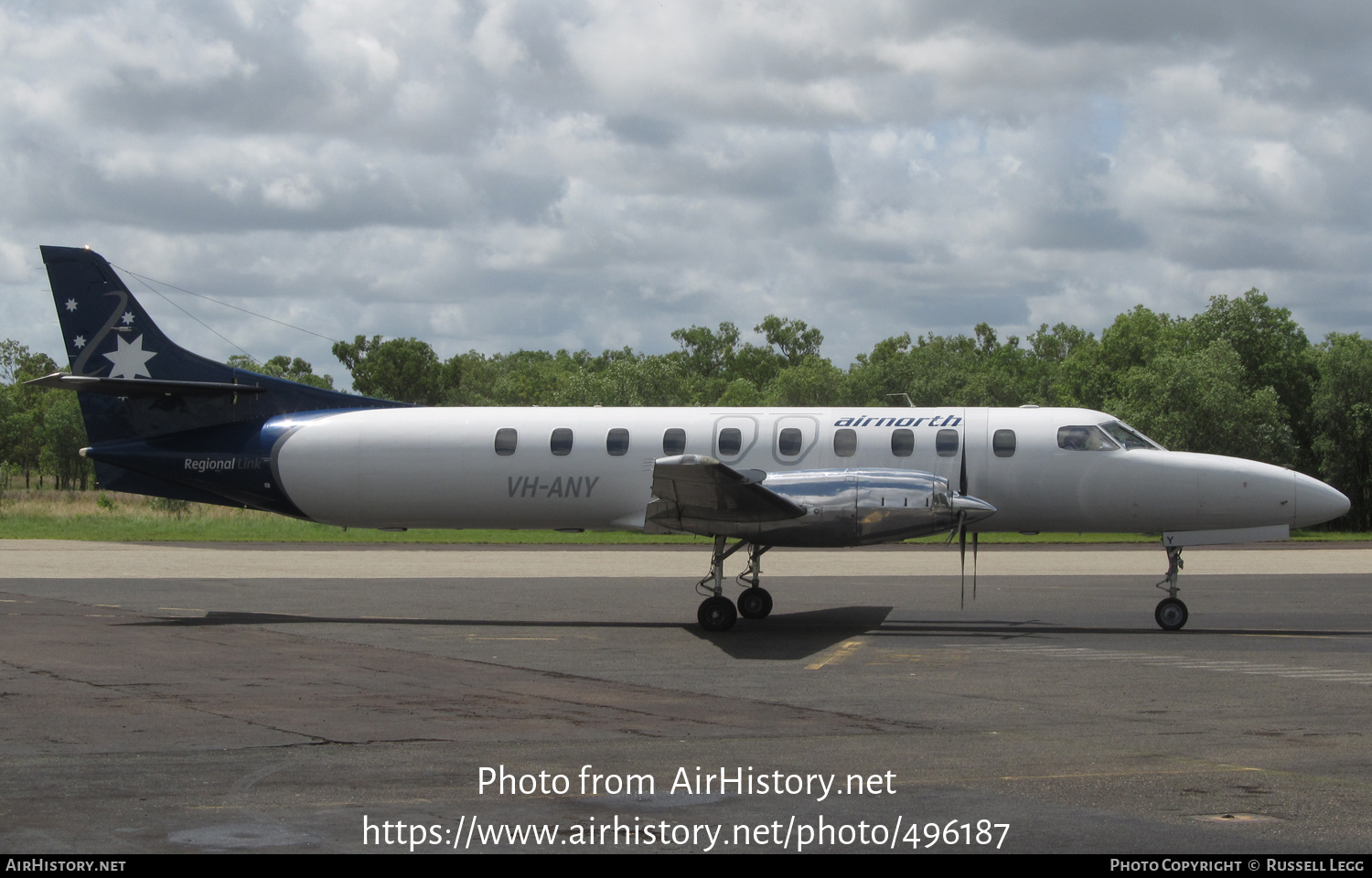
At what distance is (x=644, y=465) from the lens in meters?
19.7

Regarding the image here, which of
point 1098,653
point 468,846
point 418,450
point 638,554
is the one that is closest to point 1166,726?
point 1098,653

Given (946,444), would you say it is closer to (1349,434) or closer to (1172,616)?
(1172,616)

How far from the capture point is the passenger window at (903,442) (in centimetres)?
1933

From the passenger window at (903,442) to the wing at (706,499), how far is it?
2665mm

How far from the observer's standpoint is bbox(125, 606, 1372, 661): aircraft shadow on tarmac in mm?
17516

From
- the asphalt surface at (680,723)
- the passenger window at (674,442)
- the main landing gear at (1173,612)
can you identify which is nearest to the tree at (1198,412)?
the asphalt surface at (680,723)

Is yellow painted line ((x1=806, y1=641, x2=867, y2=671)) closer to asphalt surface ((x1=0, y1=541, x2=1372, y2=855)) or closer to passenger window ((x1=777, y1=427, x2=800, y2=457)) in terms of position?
asphalt surface ((x1=0, y1=541, x2=1372, y2=855))

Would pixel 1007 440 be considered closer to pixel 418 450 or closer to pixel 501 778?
pixel 418 450

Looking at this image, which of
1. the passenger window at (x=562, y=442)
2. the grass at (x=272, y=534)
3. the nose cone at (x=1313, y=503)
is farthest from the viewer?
the grass at (x=272, y=534)

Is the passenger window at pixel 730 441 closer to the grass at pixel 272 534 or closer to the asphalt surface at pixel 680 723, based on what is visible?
the asphalt surface at pixel 680 723

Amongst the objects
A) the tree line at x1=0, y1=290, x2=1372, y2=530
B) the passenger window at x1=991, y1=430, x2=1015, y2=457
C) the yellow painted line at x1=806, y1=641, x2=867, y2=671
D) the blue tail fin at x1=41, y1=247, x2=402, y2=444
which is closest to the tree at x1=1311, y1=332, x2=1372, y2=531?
the tree line at x1=0, y1=290, x2=1372, y2=530

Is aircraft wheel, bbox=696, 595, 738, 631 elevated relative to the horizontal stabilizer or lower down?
lower down

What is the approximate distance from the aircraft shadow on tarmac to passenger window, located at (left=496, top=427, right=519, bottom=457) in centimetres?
271

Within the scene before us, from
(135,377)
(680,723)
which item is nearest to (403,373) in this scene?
(135,377)
